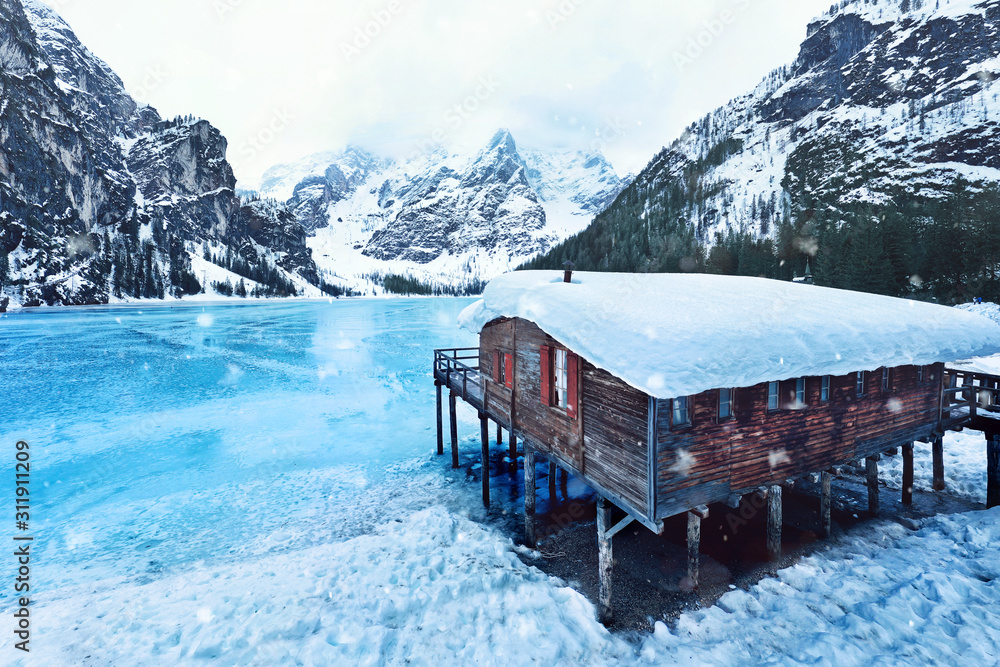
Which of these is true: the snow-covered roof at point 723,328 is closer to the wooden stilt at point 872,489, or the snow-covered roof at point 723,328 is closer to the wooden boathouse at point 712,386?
the wooden boathouse at point 712,386

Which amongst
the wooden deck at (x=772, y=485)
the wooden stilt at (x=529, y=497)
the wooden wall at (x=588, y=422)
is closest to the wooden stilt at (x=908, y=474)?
the wooden deck at (x=772, y=485)

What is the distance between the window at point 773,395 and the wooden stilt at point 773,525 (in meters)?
2.55

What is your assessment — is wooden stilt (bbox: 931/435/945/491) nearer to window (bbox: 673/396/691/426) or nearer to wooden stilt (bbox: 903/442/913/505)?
wooden stilt (bbox: 903/442/913/505)

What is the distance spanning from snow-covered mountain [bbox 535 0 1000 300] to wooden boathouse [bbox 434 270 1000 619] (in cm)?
4420

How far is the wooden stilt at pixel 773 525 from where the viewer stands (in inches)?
442

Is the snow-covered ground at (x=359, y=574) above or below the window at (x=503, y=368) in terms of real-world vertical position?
below

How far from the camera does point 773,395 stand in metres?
10.2

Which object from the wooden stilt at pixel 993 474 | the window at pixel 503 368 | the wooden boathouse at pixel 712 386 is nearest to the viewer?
the wooden boathouse at pixel 712 386

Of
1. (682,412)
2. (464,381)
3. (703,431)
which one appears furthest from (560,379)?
(464,381)

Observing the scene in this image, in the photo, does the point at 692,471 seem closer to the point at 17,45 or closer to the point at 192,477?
the point at 192,477

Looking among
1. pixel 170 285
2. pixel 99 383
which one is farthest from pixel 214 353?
pixel 170 285

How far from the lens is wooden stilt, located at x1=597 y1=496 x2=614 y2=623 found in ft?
31.8

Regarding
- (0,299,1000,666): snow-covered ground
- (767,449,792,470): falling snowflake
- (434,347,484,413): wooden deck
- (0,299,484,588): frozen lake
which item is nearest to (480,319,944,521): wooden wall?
(767,449,792,470): falling snowflake

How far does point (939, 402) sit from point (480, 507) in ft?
50.0
